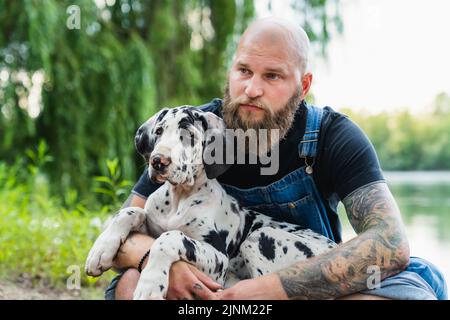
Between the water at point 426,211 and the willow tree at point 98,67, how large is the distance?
251 centimetres

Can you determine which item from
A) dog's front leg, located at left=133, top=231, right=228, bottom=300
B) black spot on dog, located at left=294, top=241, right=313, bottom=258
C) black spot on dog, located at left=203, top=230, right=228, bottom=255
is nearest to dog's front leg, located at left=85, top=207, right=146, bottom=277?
dog's front leg, located at left=133, top=231, right=228, bottom=300

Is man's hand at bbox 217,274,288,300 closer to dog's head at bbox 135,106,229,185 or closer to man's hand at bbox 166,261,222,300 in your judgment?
man's hand at bbox 166,261,222,300

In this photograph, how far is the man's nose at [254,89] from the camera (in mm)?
2750

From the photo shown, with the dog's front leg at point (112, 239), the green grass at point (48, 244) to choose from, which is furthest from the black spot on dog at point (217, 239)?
the green grass at point (48, 244)

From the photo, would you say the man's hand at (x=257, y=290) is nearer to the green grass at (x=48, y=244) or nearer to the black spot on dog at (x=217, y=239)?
the black spot on dog at (x=217, y=239)

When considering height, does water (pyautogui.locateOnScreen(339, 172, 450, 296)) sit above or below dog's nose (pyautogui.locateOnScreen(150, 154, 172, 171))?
below

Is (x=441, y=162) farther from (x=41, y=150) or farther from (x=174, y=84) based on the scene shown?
(x=41, y=150)

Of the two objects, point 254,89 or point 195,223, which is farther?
point 254,89

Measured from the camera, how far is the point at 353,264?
255 centimetres

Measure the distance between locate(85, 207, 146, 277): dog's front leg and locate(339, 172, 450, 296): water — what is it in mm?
3926

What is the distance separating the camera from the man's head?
278cm

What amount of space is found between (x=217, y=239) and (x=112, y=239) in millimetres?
465

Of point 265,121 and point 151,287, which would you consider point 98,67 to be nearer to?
point 265,121

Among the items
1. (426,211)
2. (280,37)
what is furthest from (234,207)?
(426,211)
